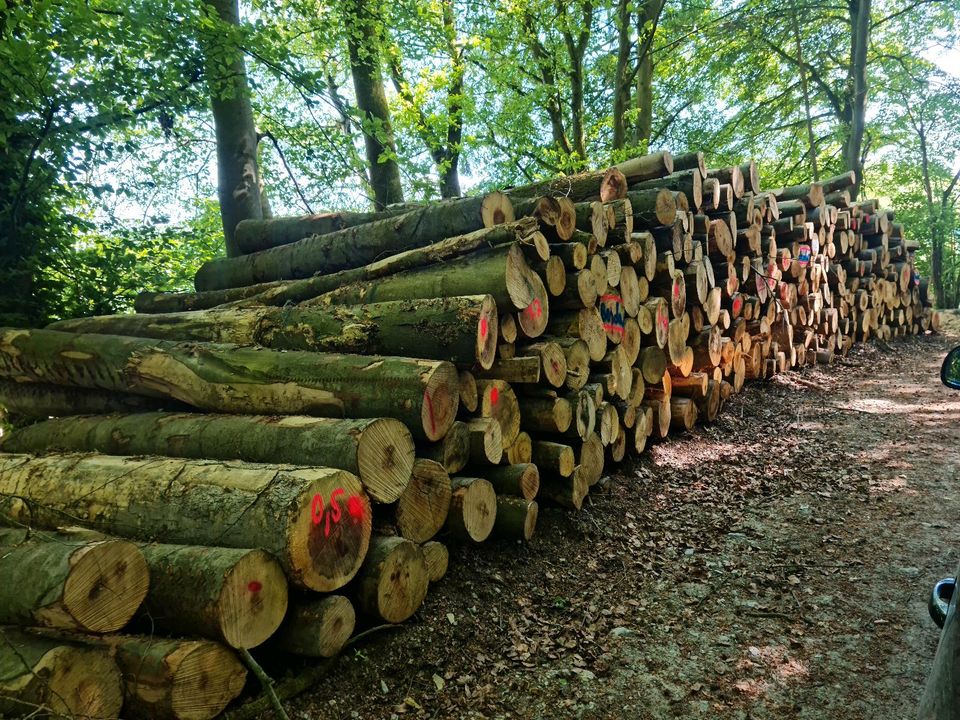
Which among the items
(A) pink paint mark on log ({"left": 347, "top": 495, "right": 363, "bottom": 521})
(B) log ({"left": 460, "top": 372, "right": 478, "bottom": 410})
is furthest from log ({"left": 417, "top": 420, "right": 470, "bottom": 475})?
(A) pink paint mark on log ({"left": 347, "top": 495, "right": 363, "bottom": 521})

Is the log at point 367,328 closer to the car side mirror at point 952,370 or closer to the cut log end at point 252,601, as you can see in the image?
the cut log end at point 252,601

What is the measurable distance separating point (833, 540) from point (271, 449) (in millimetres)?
3725

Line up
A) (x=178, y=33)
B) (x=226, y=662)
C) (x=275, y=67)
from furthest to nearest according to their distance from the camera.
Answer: (x=275, y=67), (x=178, y=33), (x=226, y=662)

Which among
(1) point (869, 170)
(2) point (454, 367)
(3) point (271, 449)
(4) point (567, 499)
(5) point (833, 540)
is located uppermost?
(1) point (869, 170)

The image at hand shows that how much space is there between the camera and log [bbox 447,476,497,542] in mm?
3512

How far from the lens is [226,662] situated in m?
2.34

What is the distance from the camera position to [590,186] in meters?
5.55

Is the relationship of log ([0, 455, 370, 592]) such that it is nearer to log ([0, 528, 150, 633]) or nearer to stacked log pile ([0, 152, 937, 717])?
stacked log pile ([0, 152, 937, 717])

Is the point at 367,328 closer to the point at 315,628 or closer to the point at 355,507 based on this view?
the point at 355,507

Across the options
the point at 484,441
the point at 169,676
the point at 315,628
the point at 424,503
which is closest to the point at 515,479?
the point at 484,441

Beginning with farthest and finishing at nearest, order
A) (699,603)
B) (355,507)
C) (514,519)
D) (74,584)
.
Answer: (514,519), (699,603), (355,507), (74,584)

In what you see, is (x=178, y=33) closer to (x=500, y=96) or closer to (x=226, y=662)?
(x=226, y=662)

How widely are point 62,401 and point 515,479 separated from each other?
12.4ft

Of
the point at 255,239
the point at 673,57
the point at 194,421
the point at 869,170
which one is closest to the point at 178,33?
the point at 255,239
